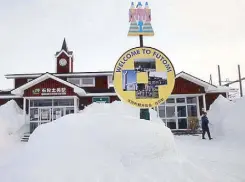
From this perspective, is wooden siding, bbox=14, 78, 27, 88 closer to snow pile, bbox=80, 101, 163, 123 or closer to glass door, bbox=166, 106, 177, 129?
snow pile, bbox=80, 101, 163, 123

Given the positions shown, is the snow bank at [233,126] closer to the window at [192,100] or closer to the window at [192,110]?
the window at [192,110]

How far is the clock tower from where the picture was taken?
96.2 ft

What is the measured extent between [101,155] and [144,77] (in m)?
5.52

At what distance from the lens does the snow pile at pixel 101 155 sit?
655cm

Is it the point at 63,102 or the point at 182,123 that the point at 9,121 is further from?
the point at 182,123

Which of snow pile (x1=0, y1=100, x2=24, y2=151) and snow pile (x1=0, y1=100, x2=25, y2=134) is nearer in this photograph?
snow pile (x1=0, y1=100, x2=24, y2=151)

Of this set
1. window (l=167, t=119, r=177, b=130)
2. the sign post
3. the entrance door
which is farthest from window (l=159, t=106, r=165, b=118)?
the sign post

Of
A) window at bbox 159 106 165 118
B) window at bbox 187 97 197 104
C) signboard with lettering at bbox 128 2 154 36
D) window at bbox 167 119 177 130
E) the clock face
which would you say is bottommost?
window at bbox 167 119 177 130

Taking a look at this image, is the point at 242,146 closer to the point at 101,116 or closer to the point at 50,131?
the point at 101,116

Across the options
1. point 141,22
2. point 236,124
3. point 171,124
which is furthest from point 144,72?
point 171,124

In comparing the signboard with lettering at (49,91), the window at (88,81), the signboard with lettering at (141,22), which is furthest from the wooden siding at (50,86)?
the signboard with lettering at (141,22)

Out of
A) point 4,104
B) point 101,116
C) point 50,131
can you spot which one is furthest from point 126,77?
point 4,104

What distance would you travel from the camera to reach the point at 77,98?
23.4 metres

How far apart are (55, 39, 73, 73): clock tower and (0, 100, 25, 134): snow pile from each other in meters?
6.69
